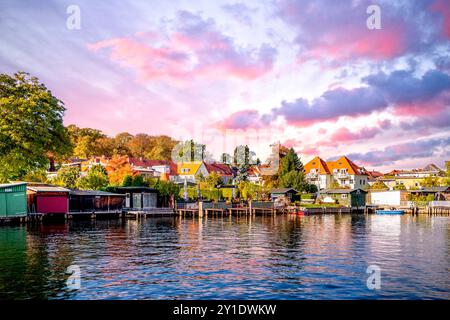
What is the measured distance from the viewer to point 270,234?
151 feet

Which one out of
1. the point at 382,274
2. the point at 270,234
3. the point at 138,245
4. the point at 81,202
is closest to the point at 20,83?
the point at 81,202

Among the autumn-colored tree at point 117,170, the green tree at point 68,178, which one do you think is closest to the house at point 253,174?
the autumn-colored tree at point 117,170

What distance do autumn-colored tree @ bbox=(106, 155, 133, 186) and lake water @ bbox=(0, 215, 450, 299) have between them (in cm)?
4538

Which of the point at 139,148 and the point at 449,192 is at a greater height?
the point at 139,148

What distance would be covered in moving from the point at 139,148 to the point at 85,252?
118554mm

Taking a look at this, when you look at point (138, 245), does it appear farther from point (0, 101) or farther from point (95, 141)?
point (95, 141)

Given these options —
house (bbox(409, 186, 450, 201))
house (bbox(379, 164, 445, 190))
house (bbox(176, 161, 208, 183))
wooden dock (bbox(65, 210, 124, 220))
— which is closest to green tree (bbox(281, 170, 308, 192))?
house (bbox(409, 186, 450, 201))

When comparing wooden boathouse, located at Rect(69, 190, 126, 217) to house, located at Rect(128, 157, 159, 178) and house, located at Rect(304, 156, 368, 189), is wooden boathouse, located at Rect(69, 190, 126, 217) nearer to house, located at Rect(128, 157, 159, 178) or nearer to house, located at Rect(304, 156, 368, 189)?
house, located at Rect(128, 157, 159, 178)

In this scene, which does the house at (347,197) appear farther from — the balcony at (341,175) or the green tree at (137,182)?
the green tree at (137,182)

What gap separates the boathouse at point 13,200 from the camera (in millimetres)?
53688

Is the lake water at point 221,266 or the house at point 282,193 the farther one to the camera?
the house at point 282,193

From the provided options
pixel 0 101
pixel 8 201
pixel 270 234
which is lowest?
pixel 270 234

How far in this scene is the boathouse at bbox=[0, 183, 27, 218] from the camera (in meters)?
53.7

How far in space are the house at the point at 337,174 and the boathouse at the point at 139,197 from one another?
62949 millimetres
